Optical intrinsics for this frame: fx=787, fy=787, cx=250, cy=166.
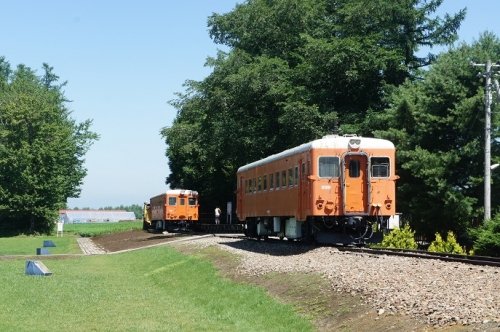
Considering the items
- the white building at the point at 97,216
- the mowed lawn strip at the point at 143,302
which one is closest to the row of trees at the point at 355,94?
the mowed lawn strip at the point at 143,302

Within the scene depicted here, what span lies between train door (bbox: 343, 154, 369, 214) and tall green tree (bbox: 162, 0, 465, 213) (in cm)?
1690

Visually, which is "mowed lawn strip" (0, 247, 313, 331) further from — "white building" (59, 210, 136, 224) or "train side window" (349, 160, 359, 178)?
"white building" (59, 210, 136, 224)

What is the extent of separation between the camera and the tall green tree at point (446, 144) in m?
29.9

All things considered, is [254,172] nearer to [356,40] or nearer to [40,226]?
[356,40]

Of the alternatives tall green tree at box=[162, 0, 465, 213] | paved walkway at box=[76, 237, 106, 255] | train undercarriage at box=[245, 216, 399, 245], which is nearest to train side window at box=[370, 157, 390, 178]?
train undercarriage at box=[245, 216, 399, 245]

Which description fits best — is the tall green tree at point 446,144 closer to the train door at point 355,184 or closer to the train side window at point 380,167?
the train side window at point 380,167

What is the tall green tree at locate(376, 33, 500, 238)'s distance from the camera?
2988 centimetres

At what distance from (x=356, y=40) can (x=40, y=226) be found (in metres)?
40.5

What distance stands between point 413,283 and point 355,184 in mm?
10366

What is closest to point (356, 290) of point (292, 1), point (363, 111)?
point (363, 111)

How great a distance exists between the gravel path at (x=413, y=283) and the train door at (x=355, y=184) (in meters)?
3.52

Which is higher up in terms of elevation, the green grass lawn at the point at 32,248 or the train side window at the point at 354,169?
the train side window at the point at 354,169

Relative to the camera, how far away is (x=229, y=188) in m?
60.2

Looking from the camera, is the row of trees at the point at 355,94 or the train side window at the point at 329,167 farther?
the row of trees at the point at 355,94
